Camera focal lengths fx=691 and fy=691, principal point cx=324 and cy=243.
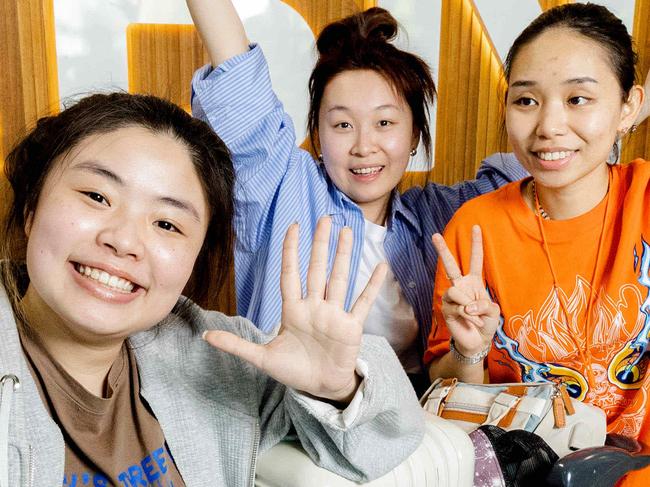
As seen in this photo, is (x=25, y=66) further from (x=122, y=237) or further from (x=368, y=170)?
(x=122, y=237)

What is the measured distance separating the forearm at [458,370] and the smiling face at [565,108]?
0.45 m

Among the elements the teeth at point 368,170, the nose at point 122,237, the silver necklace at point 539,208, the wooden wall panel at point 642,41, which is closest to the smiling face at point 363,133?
the teeth at point 368,170

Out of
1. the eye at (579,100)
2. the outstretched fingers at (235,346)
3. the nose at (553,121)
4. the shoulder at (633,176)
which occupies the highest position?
the eye at (579,100)

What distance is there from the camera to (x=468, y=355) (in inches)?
60.7

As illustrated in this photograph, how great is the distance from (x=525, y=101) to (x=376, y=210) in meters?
0.56

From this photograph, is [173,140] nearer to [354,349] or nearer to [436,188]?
[354,349]

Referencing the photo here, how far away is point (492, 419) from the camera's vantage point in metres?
1.36

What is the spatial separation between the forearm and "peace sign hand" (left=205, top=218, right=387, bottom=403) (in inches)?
24.3

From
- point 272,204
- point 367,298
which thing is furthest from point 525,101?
point 367,298

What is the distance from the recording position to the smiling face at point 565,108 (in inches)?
59.3

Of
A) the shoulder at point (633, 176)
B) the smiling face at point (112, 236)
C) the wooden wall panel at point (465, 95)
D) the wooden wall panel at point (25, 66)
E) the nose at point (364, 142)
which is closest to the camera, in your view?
the smiling face at point (112, 236)

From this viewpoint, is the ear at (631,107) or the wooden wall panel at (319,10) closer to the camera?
the ear at (631,107)

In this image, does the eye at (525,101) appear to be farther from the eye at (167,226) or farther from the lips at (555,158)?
the eye at (167,226)

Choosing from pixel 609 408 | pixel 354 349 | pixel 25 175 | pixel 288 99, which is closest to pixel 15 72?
pixel 288 99
